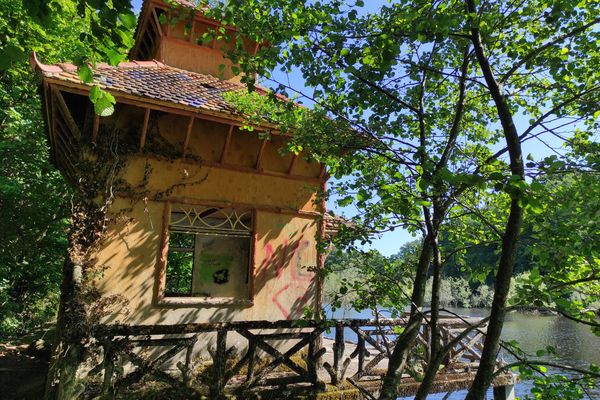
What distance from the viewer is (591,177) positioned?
303 cm

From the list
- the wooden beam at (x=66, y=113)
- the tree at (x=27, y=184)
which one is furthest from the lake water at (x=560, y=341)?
the wooden beam at (x=66, y=113)

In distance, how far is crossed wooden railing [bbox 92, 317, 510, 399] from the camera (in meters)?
5.29

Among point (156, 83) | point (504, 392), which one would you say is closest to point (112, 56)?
point (156, 83)

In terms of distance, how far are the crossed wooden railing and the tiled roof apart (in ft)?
11.6

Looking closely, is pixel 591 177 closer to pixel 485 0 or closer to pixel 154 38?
pixel 485 0

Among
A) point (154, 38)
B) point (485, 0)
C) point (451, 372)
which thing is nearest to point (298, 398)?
point (451, 372)

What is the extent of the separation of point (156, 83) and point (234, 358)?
17.0 feet

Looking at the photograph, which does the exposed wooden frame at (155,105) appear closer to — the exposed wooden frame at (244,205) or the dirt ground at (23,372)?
the exposed wooden frame at (244,205)

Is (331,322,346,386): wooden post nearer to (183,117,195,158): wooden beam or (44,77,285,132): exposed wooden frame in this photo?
(44,77,285,132): exposed wooden frame

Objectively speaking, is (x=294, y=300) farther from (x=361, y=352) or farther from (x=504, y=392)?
(x=504, y=392)

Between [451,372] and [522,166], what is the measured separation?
6158 mm

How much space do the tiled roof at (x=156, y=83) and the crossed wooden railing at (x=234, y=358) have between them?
353cm

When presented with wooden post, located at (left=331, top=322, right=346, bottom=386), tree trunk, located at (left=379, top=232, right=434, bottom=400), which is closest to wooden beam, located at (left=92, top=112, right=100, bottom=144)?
wooden post, located at (left=331, top=322, right=346, bottom=386)

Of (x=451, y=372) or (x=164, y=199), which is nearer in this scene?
(x=164, y=199)
